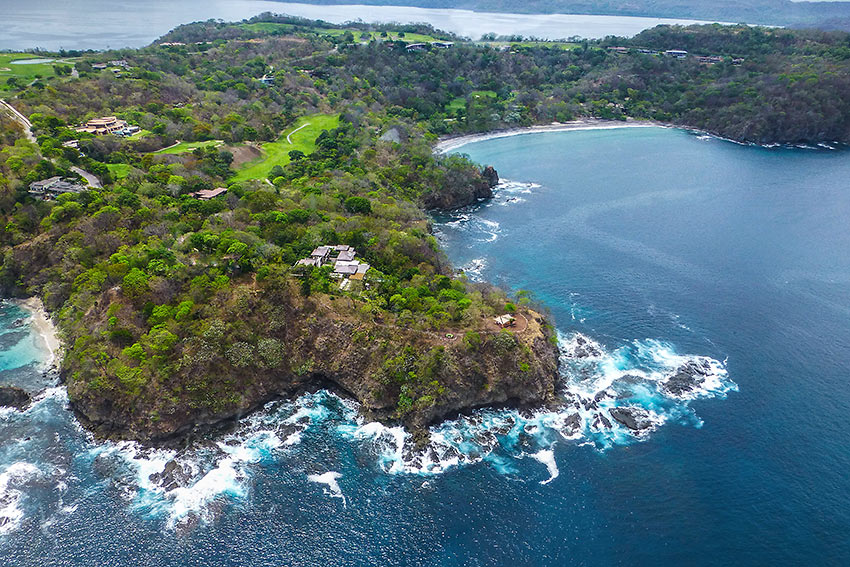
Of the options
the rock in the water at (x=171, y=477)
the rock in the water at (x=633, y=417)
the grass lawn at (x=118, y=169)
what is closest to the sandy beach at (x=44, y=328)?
the rock in the water at (x=171, y=477)

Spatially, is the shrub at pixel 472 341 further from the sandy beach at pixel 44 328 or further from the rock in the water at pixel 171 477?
the sandy beach at pixel 44 328

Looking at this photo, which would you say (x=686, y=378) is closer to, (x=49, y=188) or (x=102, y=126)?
(x=49, y=188)

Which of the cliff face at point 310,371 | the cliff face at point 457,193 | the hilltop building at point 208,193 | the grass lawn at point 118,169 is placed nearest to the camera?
the cliff face at point 310,371

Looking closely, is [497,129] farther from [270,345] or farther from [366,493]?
[366,493]

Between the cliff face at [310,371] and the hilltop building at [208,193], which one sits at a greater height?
the hilltop building at [208,193]

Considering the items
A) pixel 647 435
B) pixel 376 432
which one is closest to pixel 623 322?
pixel 647 435

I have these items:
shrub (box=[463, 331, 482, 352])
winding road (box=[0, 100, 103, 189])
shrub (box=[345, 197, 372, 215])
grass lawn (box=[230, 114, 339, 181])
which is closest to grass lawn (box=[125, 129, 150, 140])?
winding road (box=[0, 100, 103, 189])

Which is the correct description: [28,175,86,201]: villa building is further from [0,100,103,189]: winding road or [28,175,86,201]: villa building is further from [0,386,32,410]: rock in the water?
[0,386,32,410]: rock in the water

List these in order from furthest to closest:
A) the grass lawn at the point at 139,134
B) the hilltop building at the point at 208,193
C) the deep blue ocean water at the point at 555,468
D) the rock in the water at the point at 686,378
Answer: the grass lawn at the point at 139,134 < the hilltop building at the point at 208,193 < the rock in the water at the point at 686,378 < the deep blue ocean water at the point at 555,468
